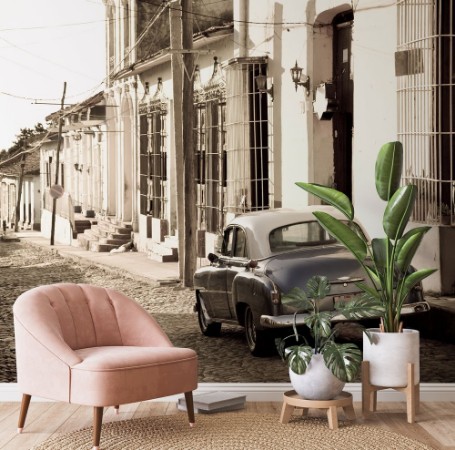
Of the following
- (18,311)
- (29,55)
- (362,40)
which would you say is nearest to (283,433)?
(18,311)

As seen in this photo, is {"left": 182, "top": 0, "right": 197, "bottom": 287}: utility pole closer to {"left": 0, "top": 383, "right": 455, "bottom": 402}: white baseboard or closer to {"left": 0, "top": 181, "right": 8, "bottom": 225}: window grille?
{"left": 0, "top": 383, "right": 455, "bottom": 402}: white baseboard

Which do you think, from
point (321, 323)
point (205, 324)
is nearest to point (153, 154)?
point (205, 324)

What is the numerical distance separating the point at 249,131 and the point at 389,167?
0.89m

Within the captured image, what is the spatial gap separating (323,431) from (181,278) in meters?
1.32

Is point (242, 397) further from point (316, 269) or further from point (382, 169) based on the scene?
point (382, 169)

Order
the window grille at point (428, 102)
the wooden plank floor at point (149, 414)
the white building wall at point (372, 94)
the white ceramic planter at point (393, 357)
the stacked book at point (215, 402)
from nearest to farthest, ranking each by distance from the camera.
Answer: the wooden plank floor at point (149, 414)
the white ceramic planter at point (393, 357)
the stacked book at point (215, 402)
the window grille at point (428, 102)
the white building wall at point (372, 94)

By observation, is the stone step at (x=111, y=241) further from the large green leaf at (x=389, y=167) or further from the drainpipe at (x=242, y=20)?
the large green leaf at (x=389, y=167)

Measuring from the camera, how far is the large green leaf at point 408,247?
4.76 meters

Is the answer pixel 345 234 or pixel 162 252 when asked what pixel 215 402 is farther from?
pixel 345 234

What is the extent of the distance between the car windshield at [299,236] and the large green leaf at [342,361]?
0.77 metres

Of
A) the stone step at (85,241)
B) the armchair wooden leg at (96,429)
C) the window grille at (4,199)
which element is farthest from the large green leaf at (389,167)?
the window grille at (4,199)

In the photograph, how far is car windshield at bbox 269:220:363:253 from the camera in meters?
5.15

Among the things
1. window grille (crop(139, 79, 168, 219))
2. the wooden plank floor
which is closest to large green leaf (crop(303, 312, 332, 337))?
the wooden plank floor

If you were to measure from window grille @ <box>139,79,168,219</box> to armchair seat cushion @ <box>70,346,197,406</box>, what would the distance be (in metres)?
1.18
